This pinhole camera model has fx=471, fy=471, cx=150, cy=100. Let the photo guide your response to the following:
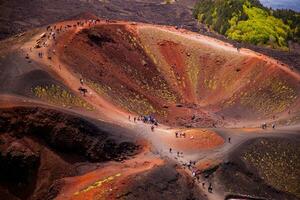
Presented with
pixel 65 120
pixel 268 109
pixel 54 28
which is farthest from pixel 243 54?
pixel 65 120

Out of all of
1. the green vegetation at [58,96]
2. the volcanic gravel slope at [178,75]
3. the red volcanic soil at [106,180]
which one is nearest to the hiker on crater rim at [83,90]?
the green vegetation at [58,96]

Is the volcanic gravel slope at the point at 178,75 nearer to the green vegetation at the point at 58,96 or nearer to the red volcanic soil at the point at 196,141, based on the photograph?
the green vegetation at the point at 58,96

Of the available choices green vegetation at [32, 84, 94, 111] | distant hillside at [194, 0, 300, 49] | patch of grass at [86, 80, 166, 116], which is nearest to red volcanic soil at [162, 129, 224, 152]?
patch of grass at [86, 80, 166, 116]

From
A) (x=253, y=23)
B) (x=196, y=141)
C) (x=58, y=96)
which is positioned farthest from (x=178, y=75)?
(x=253, y=23)

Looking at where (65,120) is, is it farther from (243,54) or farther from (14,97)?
(243,54)

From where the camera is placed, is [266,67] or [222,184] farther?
[266,67]

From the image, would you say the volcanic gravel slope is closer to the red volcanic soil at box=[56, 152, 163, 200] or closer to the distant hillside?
the red volcanic soil at box=[56, 152, 163, 200]
